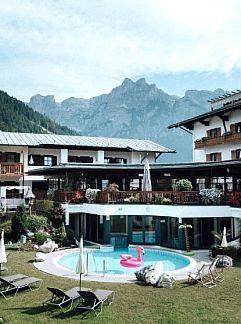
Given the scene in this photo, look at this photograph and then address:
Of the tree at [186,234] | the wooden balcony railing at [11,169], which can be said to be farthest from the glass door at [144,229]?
the wooden balcony railing at [11,169]

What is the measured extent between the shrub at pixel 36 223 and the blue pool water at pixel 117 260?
3771 mm

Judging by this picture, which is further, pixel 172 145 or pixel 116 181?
pixel 172 145

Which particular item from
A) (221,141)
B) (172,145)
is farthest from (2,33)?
(172,145)

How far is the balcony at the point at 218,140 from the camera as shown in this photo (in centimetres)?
3036

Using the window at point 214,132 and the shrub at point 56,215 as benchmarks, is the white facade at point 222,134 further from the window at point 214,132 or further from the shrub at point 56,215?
the shrub at point 56,215

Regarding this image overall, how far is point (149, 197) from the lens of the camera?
25297mm

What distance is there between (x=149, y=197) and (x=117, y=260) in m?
5.46

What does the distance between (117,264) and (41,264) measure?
4.00m

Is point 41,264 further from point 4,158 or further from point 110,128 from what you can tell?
point 110,128

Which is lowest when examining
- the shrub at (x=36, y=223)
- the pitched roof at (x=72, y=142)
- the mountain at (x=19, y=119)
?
the shrub at (x=36, y=223)

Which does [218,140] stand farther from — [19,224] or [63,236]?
[19,224]

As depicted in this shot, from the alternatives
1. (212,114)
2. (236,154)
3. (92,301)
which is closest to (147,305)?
(92,301)

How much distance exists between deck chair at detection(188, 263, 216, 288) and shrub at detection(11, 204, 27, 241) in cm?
1312

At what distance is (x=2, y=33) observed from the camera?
1522 cm
